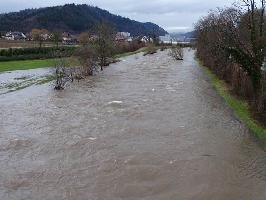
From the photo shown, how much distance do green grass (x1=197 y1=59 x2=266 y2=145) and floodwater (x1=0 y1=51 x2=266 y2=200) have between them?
1.20 feet

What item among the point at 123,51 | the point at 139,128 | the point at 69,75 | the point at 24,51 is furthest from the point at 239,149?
the point at 123,51

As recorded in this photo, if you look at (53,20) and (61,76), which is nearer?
(61,76)

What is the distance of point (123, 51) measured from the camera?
80438mm

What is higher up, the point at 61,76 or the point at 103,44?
the point at 103,44

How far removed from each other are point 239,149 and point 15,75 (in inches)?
1229

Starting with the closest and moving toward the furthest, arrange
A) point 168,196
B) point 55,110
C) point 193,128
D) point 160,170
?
1. point 168,196
2. point 160,170
3. point 193,128
4. point 55,110

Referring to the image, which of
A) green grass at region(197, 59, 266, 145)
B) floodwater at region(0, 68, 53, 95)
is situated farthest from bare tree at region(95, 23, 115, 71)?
green grass at region(197, 59, 266, 145)

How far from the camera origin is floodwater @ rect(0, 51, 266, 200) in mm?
12273

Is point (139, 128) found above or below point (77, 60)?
below

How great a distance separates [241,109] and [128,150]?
8243 mm

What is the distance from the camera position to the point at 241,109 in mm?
21797

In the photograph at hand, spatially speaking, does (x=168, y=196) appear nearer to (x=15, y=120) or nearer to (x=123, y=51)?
(x=15, y=120)

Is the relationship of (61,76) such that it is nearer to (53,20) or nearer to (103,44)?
(103,44)

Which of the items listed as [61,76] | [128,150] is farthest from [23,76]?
[128,150]
